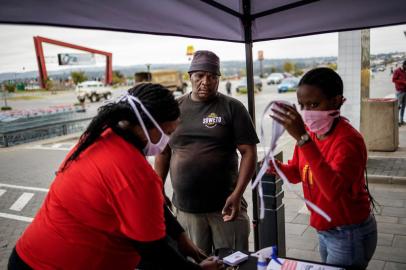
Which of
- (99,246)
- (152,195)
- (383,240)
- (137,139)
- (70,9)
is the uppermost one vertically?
(70,9)

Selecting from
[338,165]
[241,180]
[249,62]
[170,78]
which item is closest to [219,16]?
[249,62]

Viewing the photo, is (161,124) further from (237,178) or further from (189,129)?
(237,178)

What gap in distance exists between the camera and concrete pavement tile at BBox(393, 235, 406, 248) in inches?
156

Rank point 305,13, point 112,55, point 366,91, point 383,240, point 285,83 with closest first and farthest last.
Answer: point 305,13 → point 383,240 → point 366,91 → point 112,55 → point 285,83

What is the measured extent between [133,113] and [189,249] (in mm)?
883

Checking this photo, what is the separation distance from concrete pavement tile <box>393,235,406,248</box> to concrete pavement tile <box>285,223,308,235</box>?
40.4 inches

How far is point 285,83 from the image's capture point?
106ft

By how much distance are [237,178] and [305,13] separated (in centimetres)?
132

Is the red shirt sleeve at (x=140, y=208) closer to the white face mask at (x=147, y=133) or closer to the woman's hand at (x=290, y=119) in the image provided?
the white face mask at (x=147, y=133)

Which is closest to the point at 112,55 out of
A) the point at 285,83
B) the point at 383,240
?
the point at 383,240

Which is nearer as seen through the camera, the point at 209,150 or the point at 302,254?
the point at 209,150

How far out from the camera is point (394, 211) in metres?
4.89

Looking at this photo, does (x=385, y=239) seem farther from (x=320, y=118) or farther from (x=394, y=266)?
(x=320, y=118)

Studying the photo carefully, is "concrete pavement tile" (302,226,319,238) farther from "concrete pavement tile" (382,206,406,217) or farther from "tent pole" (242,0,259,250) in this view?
"tent pole" (242,0,259,250)
